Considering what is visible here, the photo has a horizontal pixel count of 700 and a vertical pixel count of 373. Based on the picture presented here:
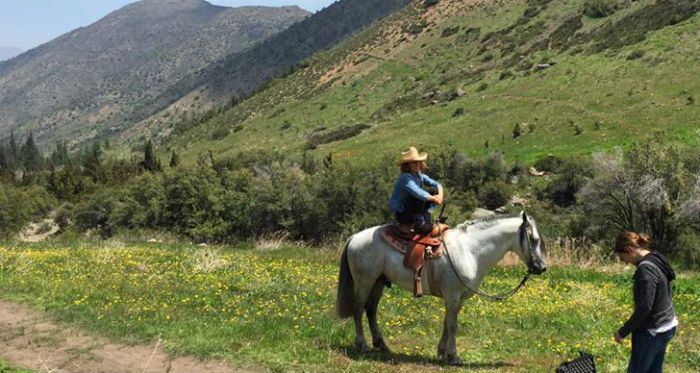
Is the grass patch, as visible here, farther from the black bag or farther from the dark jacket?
the dark jacket

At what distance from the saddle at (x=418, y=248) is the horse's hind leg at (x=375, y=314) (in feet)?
3.04

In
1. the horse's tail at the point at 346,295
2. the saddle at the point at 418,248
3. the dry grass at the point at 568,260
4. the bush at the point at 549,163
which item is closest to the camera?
the saddle at the point at 418,248

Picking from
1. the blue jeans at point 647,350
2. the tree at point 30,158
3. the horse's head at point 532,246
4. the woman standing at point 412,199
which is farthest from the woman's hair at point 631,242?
the tree at point 30,158

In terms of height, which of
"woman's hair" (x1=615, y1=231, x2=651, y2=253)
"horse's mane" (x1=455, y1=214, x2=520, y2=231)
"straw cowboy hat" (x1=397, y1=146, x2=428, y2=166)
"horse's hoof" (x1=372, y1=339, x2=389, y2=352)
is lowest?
"horse's hoof" (x1=372, y1=339, x2=389, y2=352)

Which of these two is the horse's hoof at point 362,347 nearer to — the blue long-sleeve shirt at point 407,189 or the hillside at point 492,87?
the blue long-sleeve shirt at point 407,189

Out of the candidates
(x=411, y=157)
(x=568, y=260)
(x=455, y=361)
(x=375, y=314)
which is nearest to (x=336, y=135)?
(x=568, y=260)

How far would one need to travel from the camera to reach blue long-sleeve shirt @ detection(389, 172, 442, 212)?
9.02 m

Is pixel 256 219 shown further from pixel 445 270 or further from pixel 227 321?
pixel 445 270

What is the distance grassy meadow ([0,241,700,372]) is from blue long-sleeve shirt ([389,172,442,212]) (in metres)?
2.54

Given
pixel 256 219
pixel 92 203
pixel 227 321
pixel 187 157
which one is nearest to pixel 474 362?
pixel 227 321

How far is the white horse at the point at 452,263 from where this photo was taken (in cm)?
909

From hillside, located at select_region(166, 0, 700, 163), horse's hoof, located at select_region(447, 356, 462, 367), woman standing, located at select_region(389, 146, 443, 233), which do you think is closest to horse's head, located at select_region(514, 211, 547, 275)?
Result: woman standing, located at select_region(389, 146, 443, 233)

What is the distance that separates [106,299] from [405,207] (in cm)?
754

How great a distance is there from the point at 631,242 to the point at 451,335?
3331 mm
